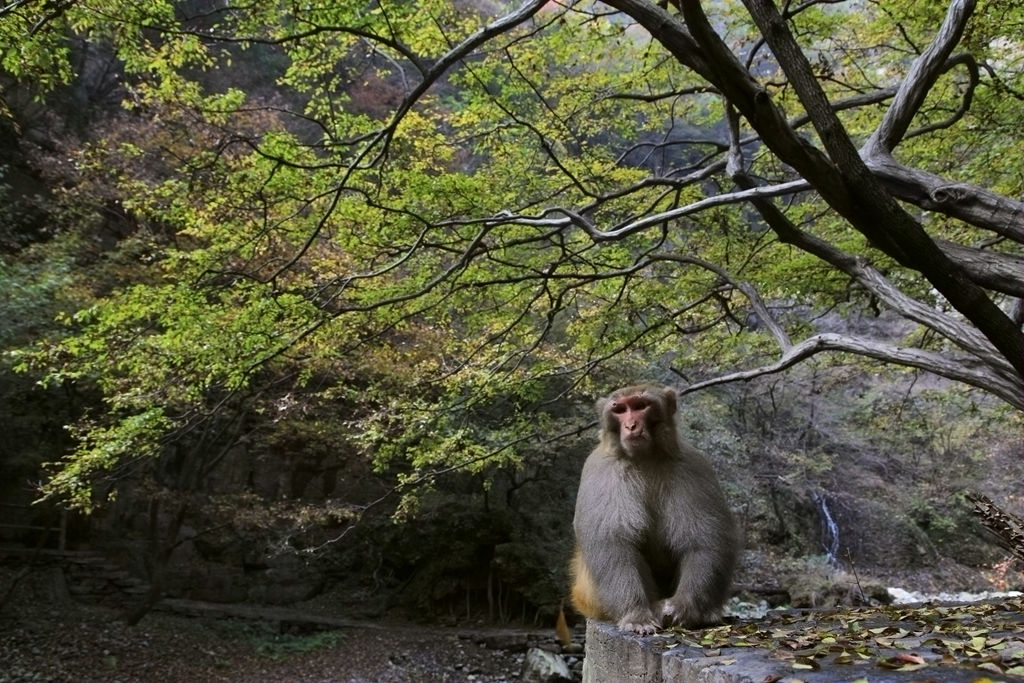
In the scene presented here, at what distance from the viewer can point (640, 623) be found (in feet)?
9.09

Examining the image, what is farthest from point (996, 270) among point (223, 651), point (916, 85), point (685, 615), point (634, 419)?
point (223, 651)

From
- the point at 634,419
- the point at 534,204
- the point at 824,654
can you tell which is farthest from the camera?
the point at 534,204

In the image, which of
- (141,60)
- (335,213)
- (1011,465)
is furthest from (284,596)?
(1011,465)

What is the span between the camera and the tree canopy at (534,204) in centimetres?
321

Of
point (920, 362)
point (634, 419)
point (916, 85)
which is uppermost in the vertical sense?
point (916, 85)

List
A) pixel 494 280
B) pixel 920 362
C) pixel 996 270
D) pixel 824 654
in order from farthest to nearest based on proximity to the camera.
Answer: pixel 494 280
pixel 920 362
pixel 996 270
pixel 824 654

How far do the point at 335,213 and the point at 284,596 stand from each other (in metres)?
8.45

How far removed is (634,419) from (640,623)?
81 centimetres

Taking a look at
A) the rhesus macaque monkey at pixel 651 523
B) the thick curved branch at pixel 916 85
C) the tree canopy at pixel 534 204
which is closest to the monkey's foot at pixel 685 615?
the rhesus macaque monkey at pixel 651 523

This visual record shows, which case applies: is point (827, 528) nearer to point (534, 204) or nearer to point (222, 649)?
point (222, 649)

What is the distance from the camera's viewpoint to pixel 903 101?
337cm

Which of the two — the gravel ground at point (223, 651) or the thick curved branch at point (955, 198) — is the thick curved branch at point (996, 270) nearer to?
the thick curved branch at point (955, 198)

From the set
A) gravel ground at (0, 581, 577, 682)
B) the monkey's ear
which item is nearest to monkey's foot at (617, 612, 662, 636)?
the monkey's ear

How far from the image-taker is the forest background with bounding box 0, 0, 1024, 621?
3.93m
